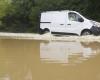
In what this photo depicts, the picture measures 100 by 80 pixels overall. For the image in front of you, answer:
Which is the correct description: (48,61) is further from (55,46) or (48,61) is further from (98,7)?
(98,7)

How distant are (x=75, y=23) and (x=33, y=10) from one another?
20.7ft

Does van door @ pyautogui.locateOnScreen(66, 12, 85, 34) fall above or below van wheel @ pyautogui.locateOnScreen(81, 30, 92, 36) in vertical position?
above

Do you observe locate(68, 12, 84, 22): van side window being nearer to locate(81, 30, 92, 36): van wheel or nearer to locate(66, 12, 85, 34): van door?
locate(66, 12, 85, 34): van door

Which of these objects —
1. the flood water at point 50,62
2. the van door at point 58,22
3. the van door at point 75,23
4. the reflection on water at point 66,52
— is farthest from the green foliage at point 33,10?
the flood water at point 50,62

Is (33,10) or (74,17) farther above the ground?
(33,10)

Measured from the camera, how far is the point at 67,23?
25406mm

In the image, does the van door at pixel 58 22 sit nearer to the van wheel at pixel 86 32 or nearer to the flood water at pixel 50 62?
the van wheel at pixel 86 32

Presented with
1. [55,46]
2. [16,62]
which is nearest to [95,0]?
[55,46]

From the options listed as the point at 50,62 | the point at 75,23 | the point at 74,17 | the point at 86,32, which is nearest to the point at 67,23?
the point at 74,17

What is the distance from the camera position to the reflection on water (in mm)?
13609

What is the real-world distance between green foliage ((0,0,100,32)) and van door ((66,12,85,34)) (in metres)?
3.86

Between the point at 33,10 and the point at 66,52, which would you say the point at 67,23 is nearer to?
the point at 33,10

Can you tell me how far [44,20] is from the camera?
26.9m

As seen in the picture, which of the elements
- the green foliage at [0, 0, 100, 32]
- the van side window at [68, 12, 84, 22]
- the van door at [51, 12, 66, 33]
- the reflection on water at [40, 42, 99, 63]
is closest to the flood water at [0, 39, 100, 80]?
the reflection on water at [40, 42, 99, 63]
